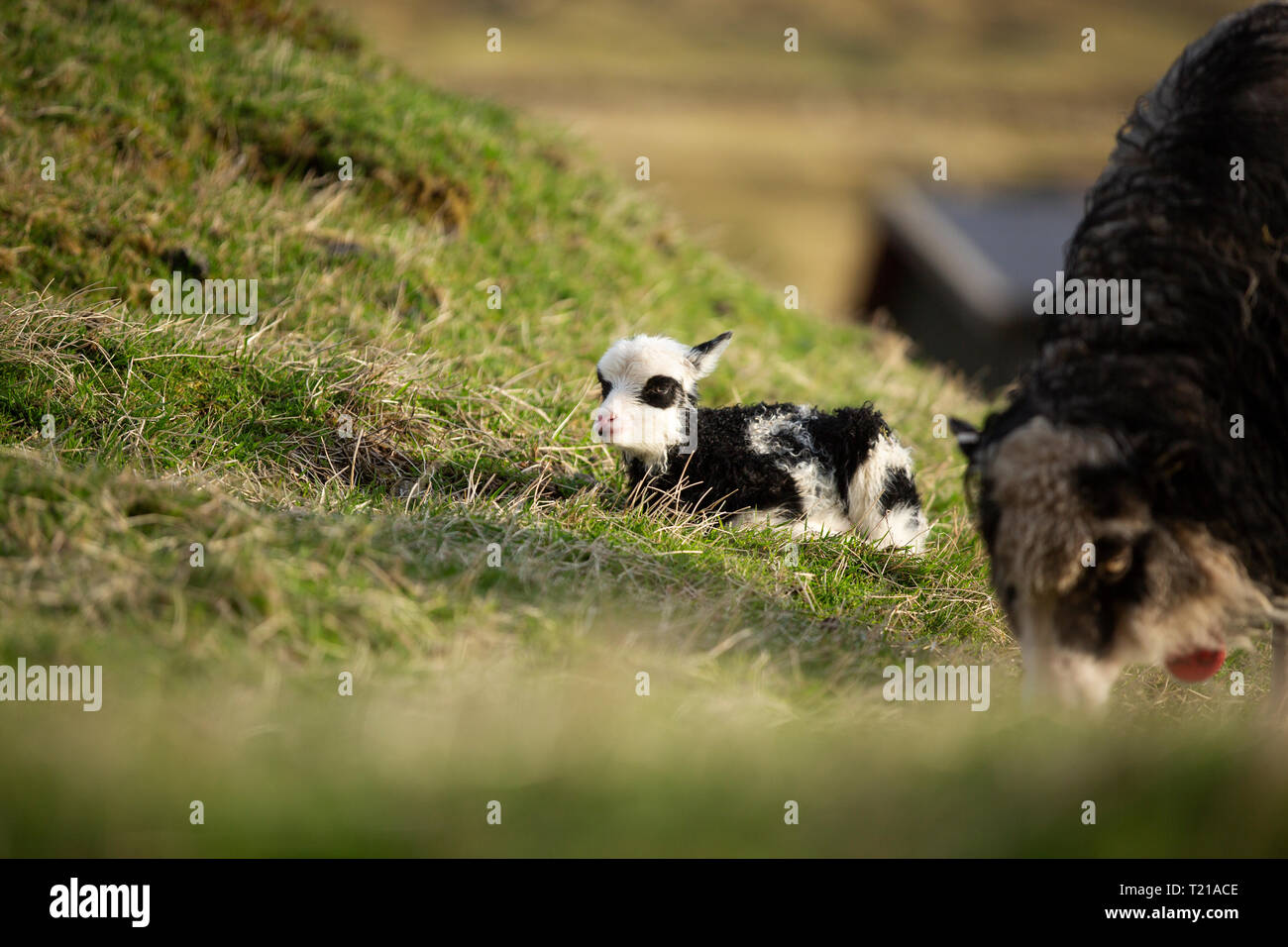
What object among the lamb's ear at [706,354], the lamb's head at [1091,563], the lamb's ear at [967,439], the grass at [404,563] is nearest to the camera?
the grass at [404,563]

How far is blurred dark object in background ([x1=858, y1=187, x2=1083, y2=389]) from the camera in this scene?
60.3 feet

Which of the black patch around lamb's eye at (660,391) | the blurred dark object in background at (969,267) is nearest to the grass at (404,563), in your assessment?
the black patch around lamb's eye at (660,391)

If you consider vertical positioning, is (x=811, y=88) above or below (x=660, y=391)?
above

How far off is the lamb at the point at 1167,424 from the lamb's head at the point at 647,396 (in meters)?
1.82

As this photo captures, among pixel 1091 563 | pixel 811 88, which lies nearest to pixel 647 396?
pixel 1091 563

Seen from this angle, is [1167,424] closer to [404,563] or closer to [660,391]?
[660,391]

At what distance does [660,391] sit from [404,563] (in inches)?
69.9

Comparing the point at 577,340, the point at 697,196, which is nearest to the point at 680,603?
the point at 577,340

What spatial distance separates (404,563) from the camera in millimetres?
5070

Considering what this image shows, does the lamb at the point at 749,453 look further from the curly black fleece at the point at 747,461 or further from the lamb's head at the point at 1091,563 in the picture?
the lamb's head at the point at 1091,563

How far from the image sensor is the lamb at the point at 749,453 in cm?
613

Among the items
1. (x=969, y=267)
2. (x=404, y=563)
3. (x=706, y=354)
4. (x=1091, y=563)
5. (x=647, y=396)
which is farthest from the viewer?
(x=969, y=267)
